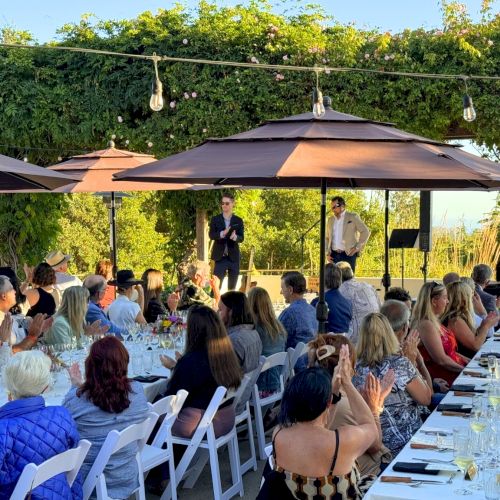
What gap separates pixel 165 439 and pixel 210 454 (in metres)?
0.43

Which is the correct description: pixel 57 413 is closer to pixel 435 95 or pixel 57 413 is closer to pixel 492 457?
pixel 492 457

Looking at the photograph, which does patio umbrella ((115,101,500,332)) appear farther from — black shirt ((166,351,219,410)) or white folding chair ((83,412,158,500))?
white folding chair ((83,412,158,500))

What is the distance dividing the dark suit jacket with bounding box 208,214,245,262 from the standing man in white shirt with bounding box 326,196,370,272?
1223mm

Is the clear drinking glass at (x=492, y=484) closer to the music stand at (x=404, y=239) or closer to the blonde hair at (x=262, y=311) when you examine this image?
the blonde hair at (x=262, y=311)

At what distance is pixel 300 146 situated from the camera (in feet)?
19.6

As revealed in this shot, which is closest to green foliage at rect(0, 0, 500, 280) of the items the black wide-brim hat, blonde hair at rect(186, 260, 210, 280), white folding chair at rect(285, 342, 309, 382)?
blonde hair at rect(186, 260, 210, 280)

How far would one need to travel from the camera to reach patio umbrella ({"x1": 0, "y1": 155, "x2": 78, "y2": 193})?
20.1ft

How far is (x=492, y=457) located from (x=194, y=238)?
1235 cm

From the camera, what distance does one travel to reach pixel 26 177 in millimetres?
6859

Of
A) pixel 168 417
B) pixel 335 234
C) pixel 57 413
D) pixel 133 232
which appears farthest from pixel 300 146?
pixel 133 232

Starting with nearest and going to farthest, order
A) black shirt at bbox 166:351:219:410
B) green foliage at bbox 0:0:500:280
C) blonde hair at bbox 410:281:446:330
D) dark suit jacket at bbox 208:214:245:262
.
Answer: black shirt at bbox 166:351:219:410 < blonde hair at bbox 410:281:446:330 < dark suit jacket at bbox 208:214:245:262 < green foliage at bbox 0:0:500:280

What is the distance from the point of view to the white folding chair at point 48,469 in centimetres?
333

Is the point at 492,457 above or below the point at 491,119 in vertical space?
below

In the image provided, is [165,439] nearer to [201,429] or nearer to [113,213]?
[201,429]
